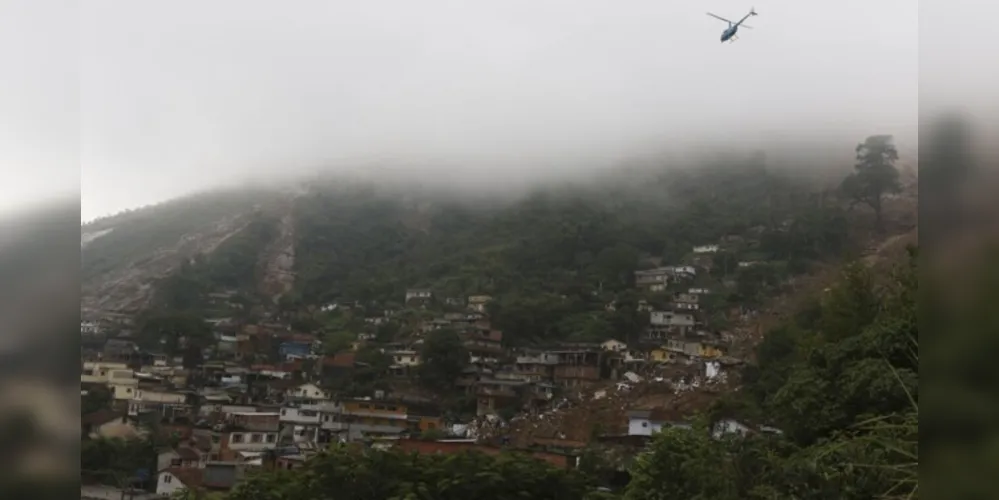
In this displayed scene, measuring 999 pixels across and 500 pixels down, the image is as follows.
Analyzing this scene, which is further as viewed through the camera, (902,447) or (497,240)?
(497,240)

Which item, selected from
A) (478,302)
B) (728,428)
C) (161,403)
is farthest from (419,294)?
(728,428)

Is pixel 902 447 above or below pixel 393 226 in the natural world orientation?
below

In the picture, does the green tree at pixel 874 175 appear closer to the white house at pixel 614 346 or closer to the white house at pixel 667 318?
the white house at pixel 667 318

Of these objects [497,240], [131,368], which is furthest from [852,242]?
[131,368]

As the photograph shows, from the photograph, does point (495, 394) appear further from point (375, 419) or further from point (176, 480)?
point (176, 480)

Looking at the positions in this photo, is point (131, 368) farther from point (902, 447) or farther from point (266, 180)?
point (902, 447)

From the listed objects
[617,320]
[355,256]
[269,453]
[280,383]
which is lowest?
[269,453]

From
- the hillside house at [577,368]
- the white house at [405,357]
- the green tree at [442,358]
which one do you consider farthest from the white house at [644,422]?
the white house at [405,357]
